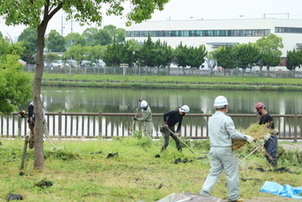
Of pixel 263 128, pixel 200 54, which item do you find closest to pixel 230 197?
pixel 263 128

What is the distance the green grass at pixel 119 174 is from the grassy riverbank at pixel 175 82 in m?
56.9

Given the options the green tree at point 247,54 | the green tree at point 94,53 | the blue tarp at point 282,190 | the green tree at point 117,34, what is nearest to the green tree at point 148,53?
the green tree at point 247,54

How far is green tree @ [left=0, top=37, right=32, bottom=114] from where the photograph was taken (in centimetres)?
1339

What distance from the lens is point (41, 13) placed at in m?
11.9

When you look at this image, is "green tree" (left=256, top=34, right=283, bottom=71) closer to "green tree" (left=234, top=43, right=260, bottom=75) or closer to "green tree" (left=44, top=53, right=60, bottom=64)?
"green tree" (left=234, top=43, right=260, bottom=75)

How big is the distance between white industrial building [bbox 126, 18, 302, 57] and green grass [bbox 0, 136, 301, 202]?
8499 cm

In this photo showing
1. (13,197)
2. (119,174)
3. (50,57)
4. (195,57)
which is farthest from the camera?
(50,57)

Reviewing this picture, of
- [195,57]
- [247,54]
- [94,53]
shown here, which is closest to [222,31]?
[195,57]

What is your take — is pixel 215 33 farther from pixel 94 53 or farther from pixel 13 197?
pixel 13 197

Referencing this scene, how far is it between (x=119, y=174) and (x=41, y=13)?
3633mm

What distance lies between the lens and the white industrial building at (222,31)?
9900cm

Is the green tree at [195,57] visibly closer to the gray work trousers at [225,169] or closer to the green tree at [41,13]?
the green tree at [41,13]

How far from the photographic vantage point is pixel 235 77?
80.8m

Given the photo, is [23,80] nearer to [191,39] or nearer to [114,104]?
[114,104]
